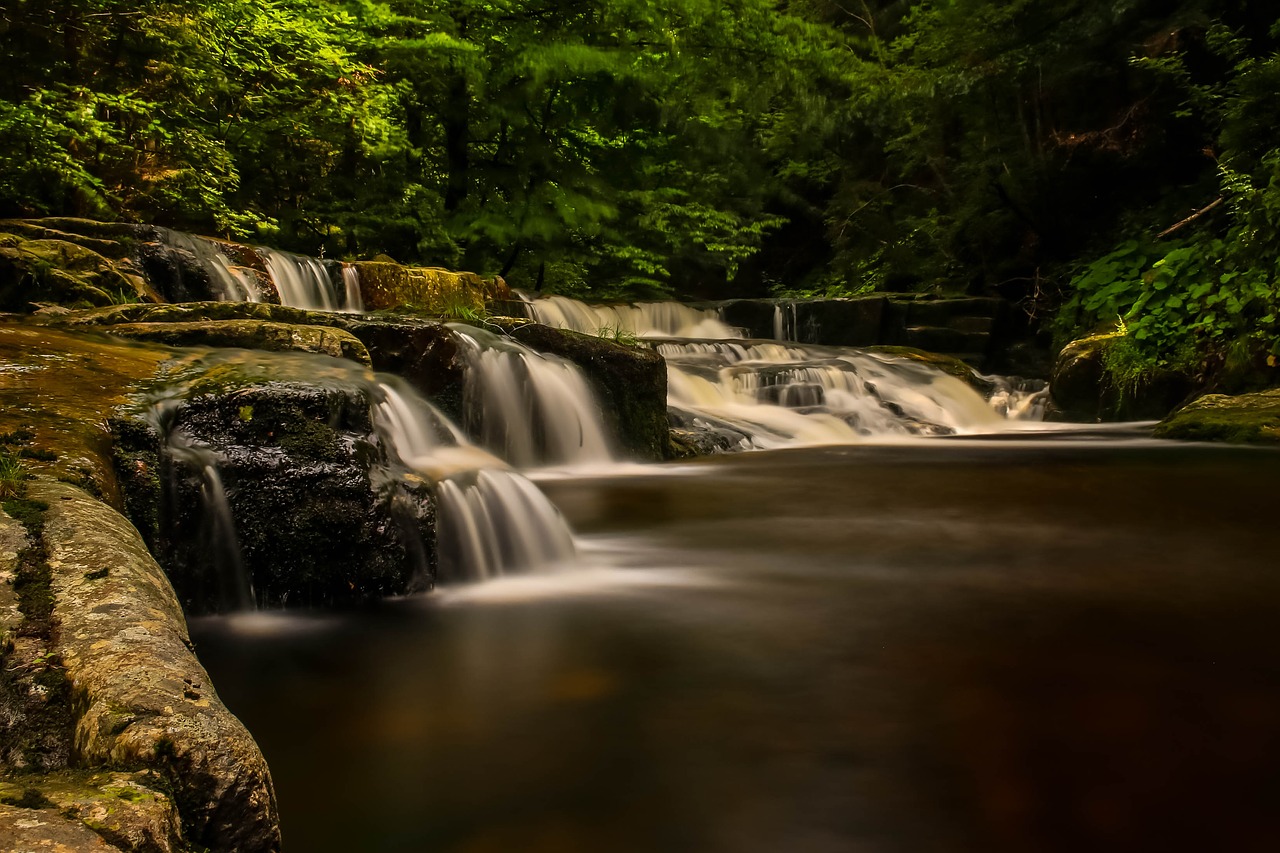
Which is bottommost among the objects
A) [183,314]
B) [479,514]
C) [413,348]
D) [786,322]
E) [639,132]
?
[479,514]

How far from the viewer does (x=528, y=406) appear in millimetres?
7004

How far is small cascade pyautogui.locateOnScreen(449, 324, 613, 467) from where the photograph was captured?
672 centimetres

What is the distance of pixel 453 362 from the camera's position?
21.5ft

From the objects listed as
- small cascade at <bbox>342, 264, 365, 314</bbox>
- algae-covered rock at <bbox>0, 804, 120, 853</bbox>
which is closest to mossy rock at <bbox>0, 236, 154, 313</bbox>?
small cascade at <bbox>342, 264, 365, 314</bbox>

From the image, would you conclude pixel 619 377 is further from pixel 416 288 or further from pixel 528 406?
pixel 416 288

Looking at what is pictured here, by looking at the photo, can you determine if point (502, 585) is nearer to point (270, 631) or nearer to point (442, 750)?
point (270, 631)

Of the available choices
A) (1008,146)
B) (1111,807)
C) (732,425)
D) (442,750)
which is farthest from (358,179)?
(1111,807)

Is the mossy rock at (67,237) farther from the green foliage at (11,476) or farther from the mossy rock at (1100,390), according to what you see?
the mossy rock at (1100,390)

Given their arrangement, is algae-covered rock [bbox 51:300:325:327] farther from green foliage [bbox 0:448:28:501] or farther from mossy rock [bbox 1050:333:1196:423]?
mossy rock [bbox 1050:333:1196:423]

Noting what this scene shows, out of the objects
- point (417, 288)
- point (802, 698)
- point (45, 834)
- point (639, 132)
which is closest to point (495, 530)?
point (802, 698)

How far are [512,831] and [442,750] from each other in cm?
46

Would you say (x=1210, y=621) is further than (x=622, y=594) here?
No

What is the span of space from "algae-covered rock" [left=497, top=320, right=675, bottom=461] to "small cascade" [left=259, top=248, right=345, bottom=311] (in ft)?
8.70

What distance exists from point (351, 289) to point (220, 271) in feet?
5.34
